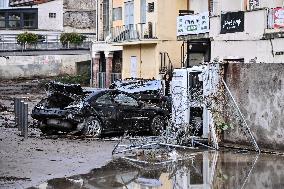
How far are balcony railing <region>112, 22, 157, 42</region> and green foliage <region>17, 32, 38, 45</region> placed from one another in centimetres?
1423

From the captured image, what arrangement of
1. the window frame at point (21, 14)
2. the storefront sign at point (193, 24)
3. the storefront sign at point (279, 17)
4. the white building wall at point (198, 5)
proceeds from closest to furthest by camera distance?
the storefront sign at point (279, 17), the storefront sign at point (193, 24), the white building wall at point (198, 5), the window frame at point (21, 14)

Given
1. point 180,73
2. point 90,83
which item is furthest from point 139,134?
point 90,83

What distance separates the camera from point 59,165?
14398 mm

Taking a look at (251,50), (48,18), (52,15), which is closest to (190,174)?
(251,50)

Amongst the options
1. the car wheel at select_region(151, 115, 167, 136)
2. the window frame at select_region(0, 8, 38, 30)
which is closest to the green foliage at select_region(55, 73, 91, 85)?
the window frame at select_region(0, 8, 38, 30)

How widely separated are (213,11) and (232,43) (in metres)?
5.30

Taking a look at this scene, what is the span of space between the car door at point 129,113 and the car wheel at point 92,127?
767 mm

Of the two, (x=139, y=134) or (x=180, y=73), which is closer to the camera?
(x=180, y=73)

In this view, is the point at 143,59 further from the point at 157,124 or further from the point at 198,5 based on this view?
the point at 157,124

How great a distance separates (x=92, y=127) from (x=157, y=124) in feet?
8.11

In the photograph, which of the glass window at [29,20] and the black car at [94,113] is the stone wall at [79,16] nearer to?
the glass window at [29,20]

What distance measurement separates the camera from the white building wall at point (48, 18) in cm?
6756

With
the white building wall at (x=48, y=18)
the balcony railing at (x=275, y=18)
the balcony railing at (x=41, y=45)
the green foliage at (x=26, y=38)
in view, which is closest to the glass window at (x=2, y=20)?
the white building wall at (x=48, y=18)

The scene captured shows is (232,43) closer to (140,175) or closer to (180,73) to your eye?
(180,73)
